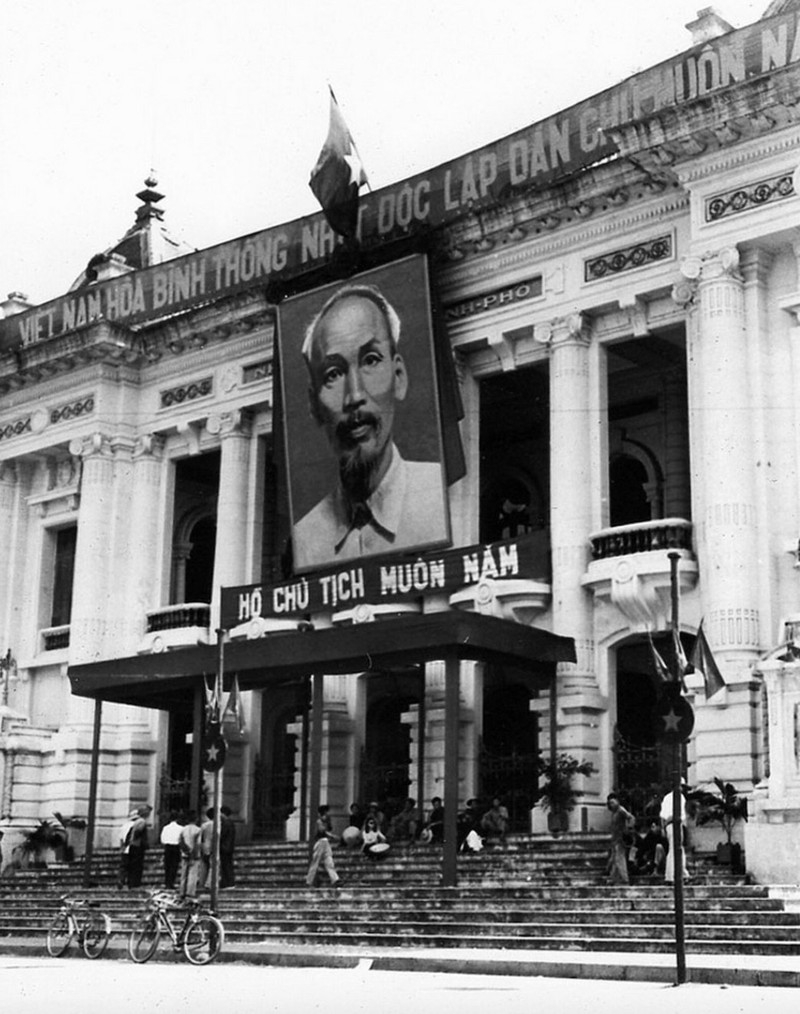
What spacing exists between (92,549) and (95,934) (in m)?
16.0

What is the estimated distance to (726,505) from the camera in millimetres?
24375

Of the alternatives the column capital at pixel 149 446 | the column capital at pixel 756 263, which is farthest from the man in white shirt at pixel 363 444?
the column capital at pixel 756 263

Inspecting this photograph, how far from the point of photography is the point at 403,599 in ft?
95.9

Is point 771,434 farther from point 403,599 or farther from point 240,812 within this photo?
point 240,812

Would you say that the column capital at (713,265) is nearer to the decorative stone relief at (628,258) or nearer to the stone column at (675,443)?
the decorative stone relief at (628,258)

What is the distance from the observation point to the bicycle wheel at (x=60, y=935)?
66.7 feet

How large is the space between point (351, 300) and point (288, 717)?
9253 millimetres

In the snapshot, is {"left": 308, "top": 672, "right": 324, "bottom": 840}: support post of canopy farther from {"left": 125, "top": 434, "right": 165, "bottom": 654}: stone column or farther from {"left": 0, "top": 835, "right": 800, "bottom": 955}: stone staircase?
{"left": 125, "top": 434, "right": 165, "bottom": 654}: stone column

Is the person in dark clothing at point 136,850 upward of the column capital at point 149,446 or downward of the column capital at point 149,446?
downward

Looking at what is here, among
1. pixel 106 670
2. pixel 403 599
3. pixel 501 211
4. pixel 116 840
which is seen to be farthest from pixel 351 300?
pixel 116 840

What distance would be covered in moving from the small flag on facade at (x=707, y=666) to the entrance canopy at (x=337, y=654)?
11.1 ft

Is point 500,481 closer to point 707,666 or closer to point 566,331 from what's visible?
Answer: point 566,331

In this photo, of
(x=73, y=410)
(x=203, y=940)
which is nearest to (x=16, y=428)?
(x=73, y=410)

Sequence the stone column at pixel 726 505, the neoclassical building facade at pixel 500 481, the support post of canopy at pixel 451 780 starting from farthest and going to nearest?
1. the neoclassical building facade at pixel 500 481
2. the stone column at pixel 726 505
3. the support post of canopy at pixel 451 780
